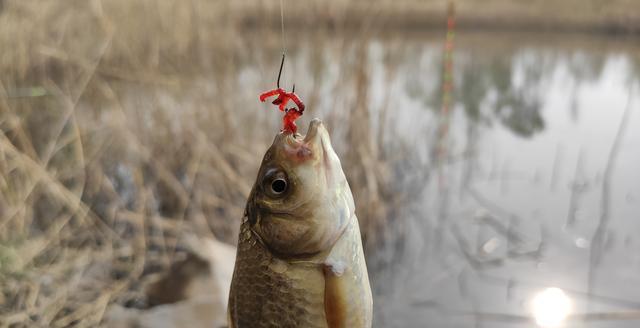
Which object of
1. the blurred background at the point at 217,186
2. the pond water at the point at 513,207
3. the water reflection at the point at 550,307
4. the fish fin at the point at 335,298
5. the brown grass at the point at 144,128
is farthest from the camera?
the pond water at the point at 513,207

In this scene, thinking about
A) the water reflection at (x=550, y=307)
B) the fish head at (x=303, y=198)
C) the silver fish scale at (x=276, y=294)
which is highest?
the fish head at (x=303, y=198)

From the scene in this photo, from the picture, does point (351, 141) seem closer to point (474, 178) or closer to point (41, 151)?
point (474, 178)

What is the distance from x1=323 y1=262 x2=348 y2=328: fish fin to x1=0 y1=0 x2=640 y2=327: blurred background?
7.53ft

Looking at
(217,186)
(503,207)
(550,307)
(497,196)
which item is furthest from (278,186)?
(497,196)

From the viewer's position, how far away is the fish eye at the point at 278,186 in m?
1.22

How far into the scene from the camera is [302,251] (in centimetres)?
119

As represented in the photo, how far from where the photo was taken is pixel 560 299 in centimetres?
439

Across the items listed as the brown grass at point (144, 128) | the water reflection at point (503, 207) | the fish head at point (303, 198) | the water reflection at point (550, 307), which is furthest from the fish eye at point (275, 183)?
the water reflection at point (550, 307)

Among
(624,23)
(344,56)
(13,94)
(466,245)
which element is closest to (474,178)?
(466,245)

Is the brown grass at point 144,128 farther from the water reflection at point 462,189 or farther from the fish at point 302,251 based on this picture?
the fish at point 302,251

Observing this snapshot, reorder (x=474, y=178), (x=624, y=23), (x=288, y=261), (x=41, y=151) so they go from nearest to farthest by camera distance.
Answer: (x=288, y=261) → (x=41, y=151) → (x=474, y=178) → (x=624, y=23)

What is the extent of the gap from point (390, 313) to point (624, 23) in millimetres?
10070

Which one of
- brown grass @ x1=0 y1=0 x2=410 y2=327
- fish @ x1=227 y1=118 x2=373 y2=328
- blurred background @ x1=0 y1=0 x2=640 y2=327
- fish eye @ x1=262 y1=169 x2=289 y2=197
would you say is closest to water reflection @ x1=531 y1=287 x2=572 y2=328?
blurred background @ x1=0 y1=0 x2=640 y2=327

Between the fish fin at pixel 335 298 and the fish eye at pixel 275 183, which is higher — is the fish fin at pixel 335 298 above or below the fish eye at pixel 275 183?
below
